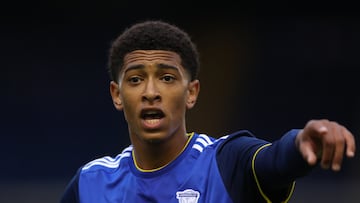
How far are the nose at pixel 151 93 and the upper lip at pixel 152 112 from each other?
0.11ft

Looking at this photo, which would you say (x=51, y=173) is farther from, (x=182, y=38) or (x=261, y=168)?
(x=261, y=168)

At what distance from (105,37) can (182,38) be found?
3.36 metres

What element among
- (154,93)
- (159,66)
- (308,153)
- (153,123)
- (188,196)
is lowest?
(188,196)

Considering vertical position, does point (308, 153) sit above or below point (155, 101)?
below

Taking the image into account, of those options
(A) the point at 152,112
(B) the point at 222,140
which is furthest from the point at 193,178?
(A) the point at 152,112

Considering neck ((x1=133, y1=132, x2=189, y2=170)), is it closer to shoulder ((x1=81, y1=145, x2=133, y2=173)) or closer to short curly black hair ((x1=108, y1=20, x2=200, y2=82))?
shoulder ((x1=81, y1=145, x2=133, y2=173))

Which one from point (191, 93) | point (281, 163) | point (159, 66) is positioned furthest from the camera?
point (191, 93)

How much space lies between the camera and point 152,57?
3080 millimetres

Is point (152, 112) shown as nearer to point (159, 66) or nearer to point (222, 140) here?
point (159, 66)

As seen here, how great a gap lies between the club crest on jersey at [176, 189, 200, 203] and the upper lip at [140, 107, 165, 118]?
0.31m

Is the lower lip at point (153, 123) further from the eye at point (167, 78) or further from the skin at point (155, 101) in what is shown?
the eye at point (167, 78)

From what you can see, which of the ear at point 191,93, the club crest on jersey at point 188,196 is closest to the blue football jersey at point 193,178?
the club crest on jersey at point 188,196

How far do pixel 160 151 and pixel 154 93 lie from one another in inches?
10.7

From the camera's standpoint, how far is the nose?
3.00 meters
